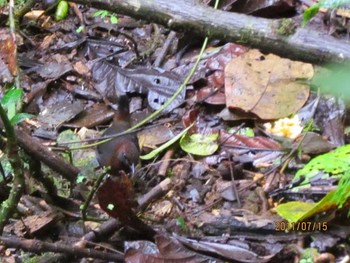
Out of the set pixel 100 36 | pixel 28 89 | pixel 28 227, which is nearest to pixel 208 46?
pixel 100 36

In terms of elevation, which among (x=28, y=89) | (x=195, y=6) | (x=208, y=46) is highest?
(x=195, y=6)

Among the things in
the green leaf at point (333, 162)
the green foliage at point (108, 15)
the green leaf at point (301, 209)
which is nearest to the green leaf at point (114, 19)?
the green foliage at point (108, 15)

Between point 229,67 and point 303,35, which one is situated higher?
point 303,35

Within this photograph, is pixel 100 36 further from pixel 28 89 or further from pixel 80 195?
pixel 80 195

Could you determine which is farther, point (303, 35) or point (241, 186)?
point (241, 186)

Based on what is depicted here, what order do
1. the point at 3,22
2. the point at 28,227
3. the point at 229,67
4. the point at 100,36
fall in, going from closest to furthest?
1. the point at 28,227
2. the point at 229,67
3. the point at 100,36
4. the point at 3,22

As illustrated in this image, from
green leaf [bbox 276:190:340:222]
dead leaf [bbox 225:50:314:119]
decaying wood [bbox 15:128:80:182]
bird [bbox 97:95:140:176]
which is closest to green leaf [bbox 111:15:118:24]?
dead leaf [bbox 225:50:314:119]

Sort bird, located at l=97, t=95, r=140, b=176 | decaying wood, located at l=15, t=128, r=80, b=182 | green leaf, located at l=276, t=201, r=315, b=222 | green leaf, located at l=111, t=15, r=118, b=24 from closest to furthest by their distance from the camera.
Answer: green leaf, located at l=276, t=201, r=315, b=222 → decaying wood, located at l=15, t=128, r=80, b=182 → bird, located at l=97, t=95, r=140, b=176 → green leaf, located at l=111, t=15, r=118, b=24
